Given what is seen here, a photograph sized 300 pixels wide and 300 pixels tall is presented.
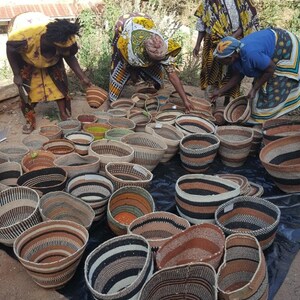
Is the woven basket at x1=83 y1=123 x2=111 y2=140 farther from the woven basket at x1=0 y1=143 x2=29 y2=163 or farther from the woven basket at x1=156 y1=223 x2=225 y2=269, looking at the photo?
the woven basket at x1=156 y1=223 x2=225 y2=269

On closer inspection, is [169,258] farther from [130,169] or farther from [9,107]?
[9,107]

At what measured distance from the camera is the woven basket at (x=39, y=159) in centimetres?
238

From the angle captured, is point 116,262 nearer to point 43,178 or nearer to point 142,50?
point 43,178

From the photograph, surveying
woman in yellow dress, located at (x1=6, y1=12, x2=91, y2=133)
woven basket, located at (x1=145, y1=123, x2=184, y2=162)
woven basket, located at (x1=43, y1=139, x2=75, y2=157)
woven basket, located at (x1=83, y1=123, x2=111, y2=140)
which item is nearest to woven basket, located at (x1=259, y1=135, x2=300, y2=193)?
woven basket, located at (x1=145, y1=123, x2=184, y2=162)

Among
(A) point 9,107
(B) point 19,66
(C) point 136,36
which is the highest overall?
(C) point 136,36

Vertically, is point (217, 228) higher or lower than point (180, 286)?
higher

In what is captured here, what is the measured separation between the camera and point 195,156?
242 centimetres

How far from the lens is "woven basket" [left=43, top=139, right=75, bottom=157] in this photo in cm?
257

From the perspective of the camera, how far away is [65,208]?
6.80 ft

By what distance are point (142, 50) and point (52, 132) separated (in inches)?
37.8

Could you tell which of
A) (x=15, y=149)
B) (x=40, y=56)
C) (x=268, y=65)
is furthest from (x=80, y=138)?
(x=268, y=65)

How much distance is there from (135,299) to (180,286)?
0.78ft

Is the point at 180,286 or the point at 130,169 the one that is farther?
the point at 130,169

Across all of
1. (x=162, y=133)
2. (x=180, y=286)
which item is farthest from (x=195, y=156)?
(x=180, y=286)
